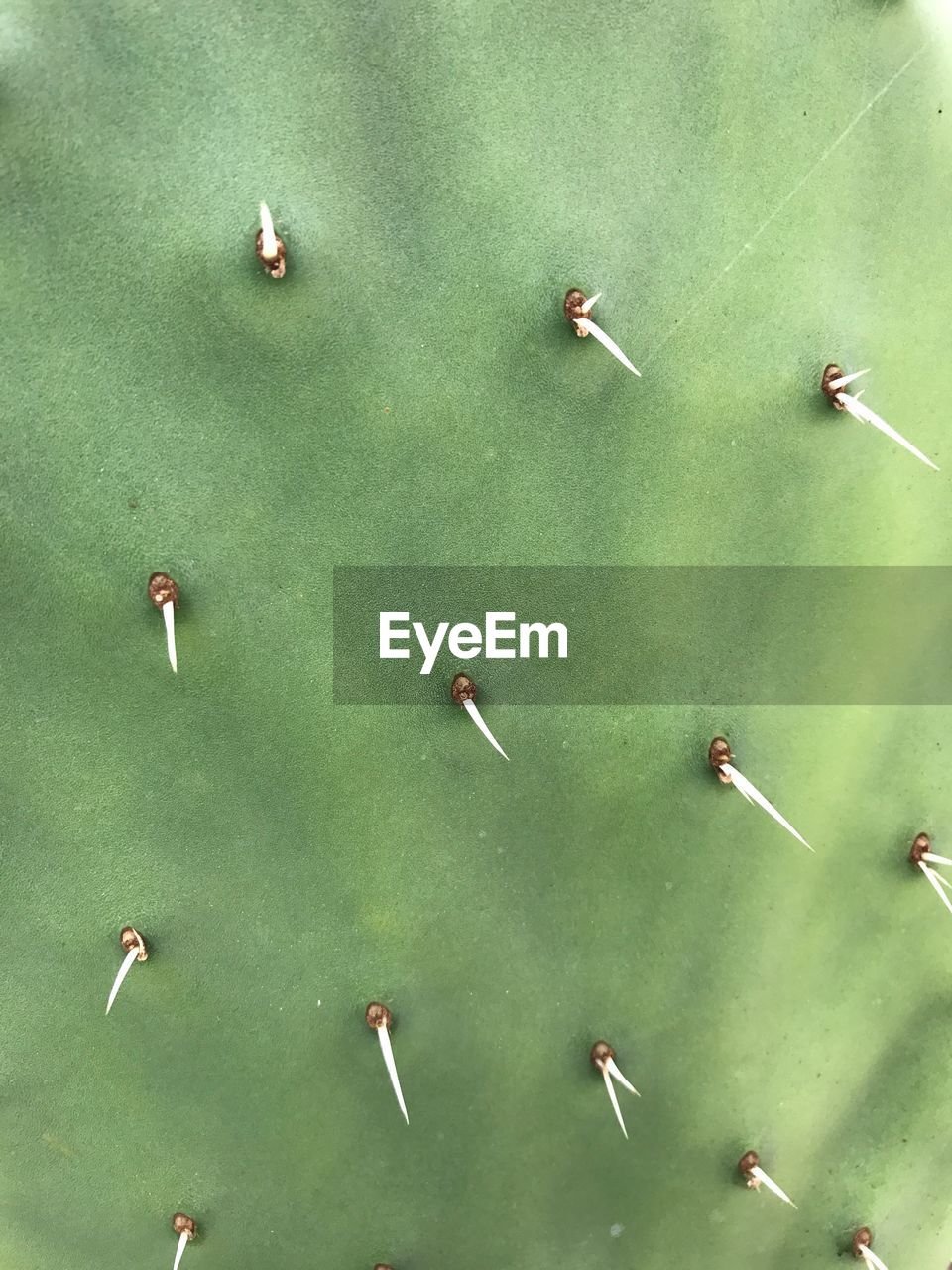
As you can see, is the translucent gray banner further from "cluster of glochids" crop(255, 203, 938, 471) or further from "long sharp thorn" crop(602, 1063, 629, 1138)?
"long sharp thorn" crop(602, 1063, 629, 1138)

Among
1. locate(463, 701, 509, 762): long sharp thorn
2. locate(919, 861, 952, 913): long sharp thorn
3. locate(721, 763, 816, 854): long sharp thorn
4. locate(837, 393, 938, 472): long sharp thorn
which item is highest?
locate(837, 393, 938, 472): long sharp thorn

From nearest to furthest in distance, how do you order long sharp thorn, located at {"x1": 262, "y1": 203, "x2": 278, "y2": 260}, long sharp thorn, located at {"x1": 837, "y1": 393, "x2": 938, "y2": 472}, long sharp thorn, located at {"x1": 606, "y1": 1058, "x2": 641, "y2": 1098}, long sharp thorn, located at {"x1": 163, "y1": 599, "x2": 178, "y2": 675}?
1. long sharp thorn, located at {"x1": 262, "y1": 203, "x2": 278, "y2": 260}
2. long sharp thorn, located at {"x1": 163, "y1": 599, "x2": 178, "y2": 675}
3. long sharp thorn, located at {"x1": 837, "y1": 393, "x2": 938, "y2": 472}
4. long sharp thorn, located at {"x1": 606, "y1": 1058, "x2": 641, "y2": 1098}

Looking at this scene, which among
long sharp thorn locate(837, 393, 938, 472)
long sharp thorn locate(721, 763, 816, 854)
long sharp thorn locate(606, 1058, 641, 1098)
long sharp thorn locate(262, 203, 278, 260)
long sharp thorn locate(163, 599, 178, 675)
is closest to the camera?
long sharp thorn locate(262, 203, 278, 260)

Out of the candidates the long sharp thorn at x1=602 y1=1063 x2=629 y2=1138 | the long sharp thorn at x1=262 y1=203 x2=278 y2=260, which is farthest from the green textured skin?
the long sharp thorn at x1=262 y1=203 x2=278 y2=260

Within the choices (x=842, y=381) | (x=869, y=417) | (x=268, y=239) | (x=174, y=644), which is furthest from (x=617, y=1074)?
(x=268, y=239)

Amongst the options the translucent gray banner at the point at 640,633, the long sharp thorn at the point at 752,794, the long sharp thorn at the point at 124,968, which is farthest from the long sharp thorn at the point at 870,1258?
the long sharp thorn at the point at 124,968

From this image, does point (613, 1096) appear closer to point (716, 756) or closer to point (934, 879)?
point (716, 756)

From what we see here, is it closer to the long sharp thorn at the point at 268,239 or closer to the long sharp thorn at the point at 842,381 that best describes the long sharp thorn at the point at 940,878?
the long sharp thorn at the point at 842,381
